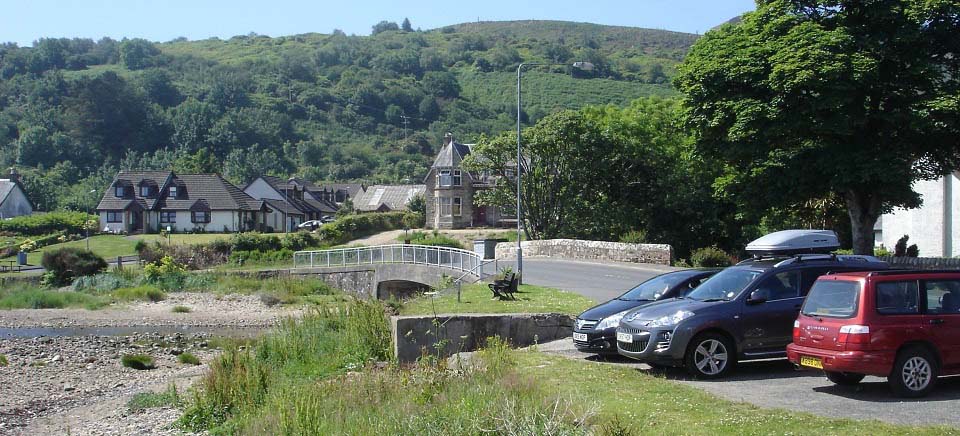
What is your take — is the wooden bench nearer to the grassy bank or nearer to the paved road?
the paved road

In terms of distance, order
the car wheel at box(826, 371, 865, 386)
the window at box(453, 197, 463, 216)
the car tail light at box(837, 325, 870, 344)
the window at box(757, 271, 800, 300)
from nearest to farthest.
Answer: the car tail light at box(837, 325, 870, 344) < the car wheel at box(826, 371, 865, 386) < the window at box(757, 271, 800, 300) < the window at box(453, 197, 463, 216)

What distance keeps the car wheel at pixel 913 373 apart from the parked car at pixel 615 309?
509 cm

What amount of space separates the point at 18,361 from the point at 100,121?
131433 mm

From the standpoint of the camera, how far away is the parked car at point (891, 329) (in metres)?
11.3

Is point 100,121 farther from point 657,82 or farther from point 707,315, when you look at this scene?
point 707,315

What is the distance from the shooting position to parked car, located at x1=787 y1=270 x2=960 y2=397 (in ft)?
37.2

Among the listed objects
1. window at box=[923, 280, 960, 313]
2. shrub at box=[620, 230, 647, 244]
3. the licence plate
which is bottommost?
the licence plate

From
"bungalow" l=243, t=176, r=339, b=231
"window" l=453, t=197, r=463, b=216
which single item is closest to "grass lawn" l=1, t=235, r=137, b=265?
"bungalow" l=243, t=176, r=339, b=231

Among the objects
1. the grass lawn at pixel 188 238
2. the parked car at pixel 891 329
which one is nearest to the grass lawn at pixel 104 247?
the grass lawn at pixel 188 238

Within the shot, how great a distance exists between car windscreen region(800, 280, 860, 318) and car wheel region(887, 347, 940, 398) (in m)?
0.82

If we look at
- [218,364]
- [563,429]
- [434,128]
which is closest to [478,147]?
[218,364]

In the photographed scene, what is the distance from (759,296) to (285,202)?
8556cm

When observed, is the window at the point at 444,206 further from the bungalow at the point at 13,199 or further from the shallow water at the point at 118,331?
the bungalow at the point at 13,199

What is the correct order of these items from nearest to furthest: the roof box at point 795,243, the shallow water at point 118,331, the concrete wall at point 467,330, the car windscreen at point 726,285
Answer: the car windscreen at point 726,285 < the roof box at point 795,243 < the concrete wall at point 467,330 < the shallow water at point 118,331
